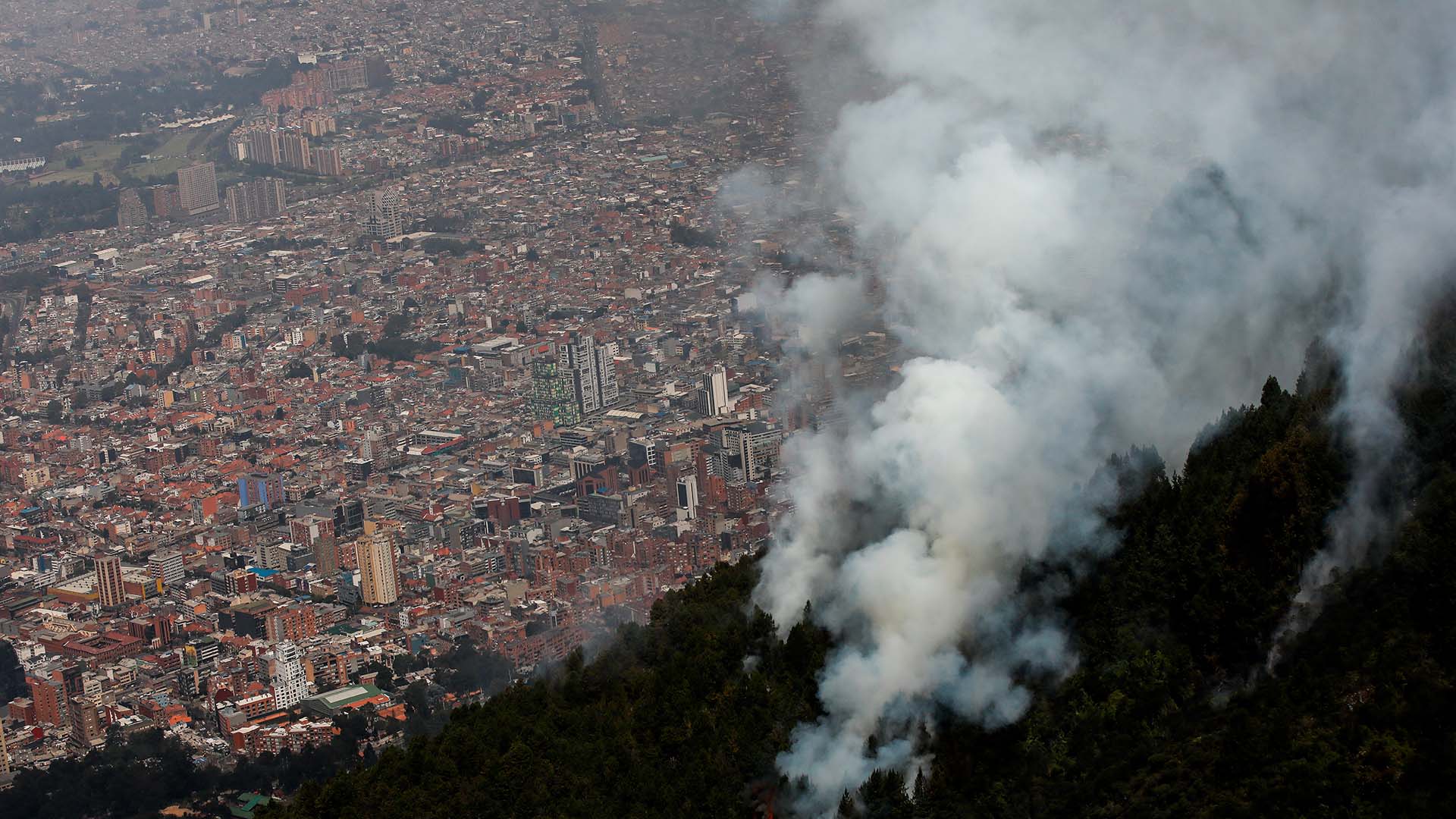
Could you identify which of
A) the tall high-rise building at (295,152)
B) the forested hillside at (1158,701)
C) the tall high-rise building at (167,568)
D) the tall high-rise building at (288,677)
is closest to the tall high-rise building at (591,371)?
the tall high-rise building at (167,568)

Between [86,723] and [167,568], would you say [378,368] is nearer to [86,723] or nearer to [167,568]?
[167,568]

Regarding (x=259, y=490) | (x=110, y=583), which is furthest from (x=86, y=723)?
(x=259, y=490)

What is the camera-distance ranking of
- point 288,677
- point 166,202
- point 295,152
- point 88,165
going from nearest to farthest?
1. point 288,677
2. point 166,202
3. point 295,152
4. point 88,165

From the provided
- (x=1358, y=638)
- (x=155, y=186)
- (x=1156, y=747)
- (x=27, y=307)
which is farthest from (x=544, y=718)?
(x=155, y=186)

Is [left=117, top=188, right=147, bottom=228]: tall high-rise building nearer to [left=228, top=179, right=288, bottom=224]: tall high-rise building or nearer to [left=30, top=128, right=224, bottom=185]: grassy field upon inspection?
[left=30, top=128, right=224, bottom=185]: grassy field

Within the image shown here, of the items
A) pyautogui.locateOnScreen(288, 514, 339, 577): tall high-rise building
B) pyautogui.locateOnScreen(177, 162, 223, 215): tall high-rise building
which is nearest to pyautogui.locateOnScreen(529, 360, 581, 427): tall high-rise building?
pyautogui.locateOnScreen(288, 514, 339, 577): tall high-rise building

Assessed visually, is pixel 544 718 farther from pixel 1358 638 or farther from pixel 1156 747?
pixel 1358 638

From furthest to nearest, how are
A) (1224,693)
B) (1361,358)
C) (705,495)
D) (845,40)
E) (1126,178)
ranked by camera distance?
(705,495)
(845,40)
(1126,178)
(1361,358)
(1224,693)

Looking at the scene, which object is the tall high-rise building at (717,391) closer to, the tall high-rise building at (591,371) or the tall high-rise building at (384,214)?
the tall high-rise building at (591,371)
